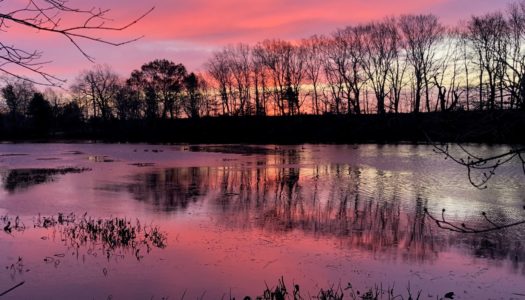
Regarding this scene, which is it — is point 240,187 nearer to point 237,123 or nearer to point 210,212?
point 210,212

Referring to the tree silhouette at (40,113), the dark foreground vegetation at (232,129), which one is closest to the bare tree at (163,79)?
the dark foreground vegetation at (232,129)

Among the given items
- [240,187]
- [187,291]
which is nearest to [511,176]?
[240,187]

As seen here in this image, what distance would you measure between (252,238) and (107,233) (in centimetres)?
332

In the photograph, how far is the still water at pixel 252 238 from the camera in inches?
319

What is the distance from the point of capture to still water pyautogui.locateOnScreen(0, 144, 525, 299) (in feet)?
26.6

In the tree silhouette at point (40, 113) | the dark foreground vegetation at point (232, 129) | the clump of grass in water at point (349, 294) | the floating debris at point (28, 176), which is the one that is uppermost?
the tree silhouette at point (40, 113)

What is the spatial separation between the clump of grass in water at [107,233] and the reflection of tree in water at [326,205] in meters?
2.16

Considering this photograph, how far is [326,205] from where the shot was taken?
50.5 feet

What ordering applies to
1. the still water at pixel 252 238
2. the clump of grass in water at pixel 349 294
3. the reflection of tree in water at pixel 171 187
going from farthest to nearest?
the reflection of tree in water at pixel 171 187 < the still water at pixel 252 238 < the clump of grass in water at pixel 349 294

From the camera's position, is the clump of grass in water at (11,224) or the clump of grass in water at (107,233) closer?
the clump of grass in water at (107,233)

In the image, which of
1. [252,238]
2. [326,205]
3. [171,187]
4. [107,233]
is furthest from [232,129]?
[252,238]

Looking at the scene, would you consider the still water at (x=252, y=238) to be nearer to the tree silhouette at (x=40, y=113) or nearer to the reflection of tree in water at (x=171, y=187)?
the reflection of tree in water at (x=171, y=187)

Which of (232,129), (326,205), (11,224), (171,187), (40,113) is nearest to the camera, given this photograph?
(11,224)

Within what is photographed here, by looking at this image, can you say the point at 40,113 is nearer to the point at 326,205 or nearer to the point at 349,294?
the point at 326,205
